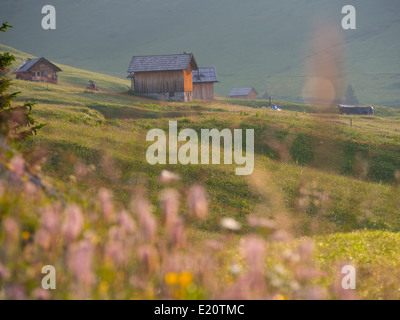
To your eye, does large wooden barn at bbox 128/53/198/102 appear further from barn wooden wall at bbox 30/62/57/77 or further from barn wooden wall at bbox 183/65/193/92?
barn wooden wall at bbox 30/62/57/77

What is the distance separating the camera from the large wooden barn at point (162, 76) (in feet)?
212

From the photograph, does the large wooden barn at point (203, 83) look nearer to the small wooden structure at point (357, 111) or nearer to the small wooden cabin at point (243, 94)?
the small wooden structure at point (357, 111)

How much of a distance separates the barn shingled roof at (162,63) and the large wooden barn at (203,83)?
54.8 feet

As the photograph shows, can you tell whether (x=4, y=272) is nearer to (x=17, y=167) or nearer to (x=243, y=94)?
(x=17, y=167)

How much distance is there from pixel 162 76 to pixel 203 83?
19666 mm

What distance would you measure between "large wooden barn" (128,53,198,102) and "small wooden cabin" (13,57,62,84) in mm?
28748

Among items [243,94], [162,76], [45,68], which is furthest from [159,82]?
[243,94]

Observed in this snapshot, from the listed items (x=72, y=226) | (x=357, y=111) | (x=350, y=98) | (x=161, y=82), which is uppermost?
(x=350, y=98)

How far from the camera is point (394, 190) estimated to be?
2377 centimetres

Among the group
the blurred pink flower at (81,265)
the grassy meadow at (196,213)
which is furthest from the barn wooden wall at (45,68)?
the blurred pink flower at (81,265)

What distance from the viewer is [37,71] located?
82.7 metres

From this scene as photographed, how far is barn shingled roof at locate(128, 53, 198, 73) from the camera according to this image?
2516 inches

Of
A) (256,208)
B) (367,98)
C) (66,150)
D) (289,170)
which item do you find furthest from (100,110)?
(367,98)
